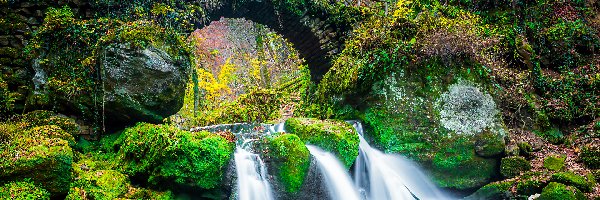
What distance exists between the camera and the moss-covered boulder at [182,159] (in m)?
5.76

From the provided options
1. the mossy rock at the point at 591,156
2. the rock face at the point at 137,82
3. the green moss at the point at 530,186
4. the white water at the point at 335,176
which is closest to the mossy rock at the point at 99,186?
the rock face at the point at 137,82

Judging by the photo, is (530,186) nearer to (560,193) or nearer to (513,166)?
(560,193)

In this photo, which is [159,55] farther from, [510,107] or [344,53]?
[510,107]

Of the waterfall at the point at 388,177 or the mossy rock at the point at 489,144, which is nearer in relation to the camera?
the waterfall at the point at 388,177

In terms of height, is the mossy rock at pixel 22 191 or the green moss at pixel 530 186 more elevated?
the mossy rock at pixel 22 191

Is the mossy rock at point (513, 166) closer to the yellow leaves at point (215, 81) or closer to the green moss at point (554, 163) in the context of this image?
the green moss at point (554, 163)

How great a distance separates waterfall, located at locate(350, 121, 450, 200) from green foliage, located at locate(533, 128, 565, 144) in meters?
3.12

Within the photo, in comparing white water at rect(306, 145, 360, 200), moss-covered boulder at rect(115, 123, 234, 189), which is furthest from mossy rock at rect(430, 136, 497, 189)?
moss-covered boulder at rect(115, 123, 234, 189)

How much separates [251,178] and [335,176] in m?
1.59

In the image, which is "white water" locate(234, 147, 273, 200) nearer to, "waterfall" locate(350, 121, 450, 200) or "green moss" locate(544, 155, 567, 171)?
"waterfall" locate(350, 121, 450, 200)

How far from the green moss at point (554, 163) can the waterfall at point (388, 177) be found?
7.01ft

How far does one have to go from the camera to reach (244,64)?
22953 millimetres

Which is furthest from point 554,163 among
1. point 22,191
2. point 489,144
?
point 22,191

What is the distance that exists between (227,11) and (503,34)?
7.70 meters
